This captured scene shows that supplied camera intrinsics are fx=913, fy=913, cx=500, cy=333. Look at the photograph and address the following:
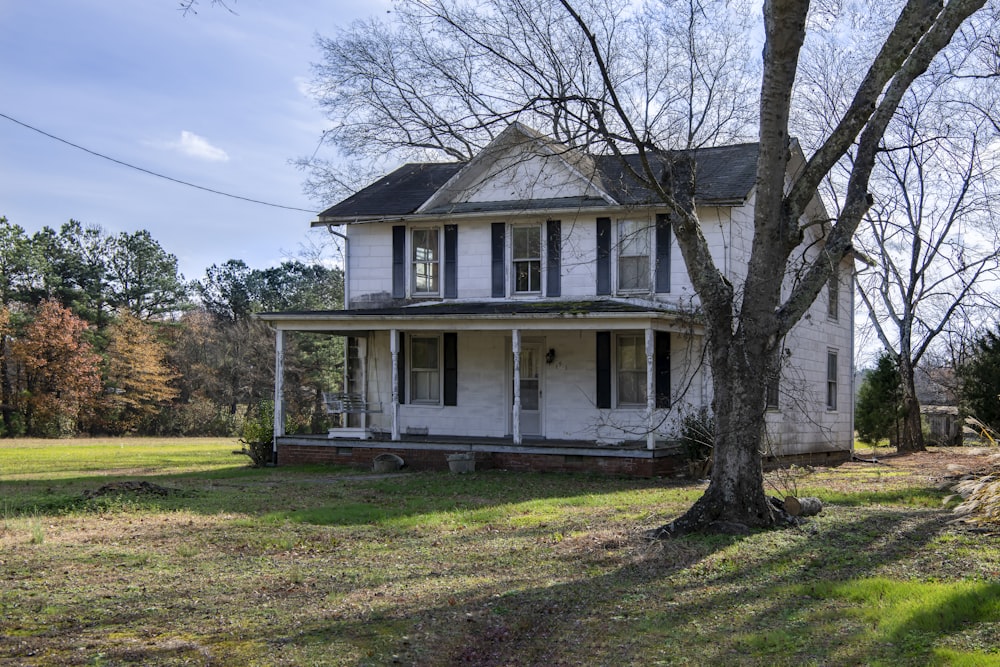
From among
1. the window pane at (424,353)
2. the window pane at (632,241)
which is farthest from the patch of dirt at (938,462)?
the window pane at (424,353)

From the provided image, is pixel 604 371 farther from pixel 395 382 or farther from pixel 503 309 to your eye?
pixel 395 382

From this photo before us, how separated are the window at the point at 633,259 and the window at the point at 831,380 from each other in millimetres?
7732

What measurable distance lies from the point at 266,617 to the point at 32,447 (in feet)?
88.4

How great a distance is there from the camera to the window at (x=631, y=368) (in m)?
19.2

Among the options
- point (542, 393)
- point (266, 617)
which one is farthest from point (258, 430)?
point (266, 617)

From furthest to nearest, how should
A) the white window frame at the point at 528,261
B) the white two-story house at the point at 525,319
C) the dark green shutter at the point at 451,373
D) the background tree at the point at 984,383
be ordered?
1. the background tree at the point at 984,383
2. the dark green shutter at the point at 451,373
3. the white window frame at the point at 528,261
4. the white two-story house at the point at 525,319

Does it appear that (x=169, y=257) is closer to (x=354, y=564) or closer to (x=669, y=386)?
(x=669, y=386)

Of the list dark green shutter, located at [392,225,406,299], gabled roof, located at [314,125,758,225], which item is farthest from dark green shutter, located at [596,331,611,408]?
A: dark green shutter, located at [392,225,406,299]

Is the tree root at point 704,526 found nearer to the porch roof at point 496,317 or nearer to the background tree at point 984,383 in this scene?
the porch roof at point 496,317

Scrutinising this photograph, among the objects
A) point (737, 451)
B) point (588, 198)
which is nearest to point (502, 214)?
Result: point (588, 198)

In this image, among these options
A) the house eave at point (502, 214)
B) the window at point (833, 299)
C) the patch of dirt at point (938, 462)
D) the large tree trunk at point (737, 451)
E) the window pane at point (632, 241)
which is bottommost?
the patch of dirt at point (938, 462)

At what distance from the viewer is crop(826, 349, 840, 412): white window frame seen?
79.4ft

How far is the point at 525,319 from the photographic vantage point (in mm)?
17859

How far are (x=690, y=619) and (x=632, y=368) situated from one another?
12.9 metres
